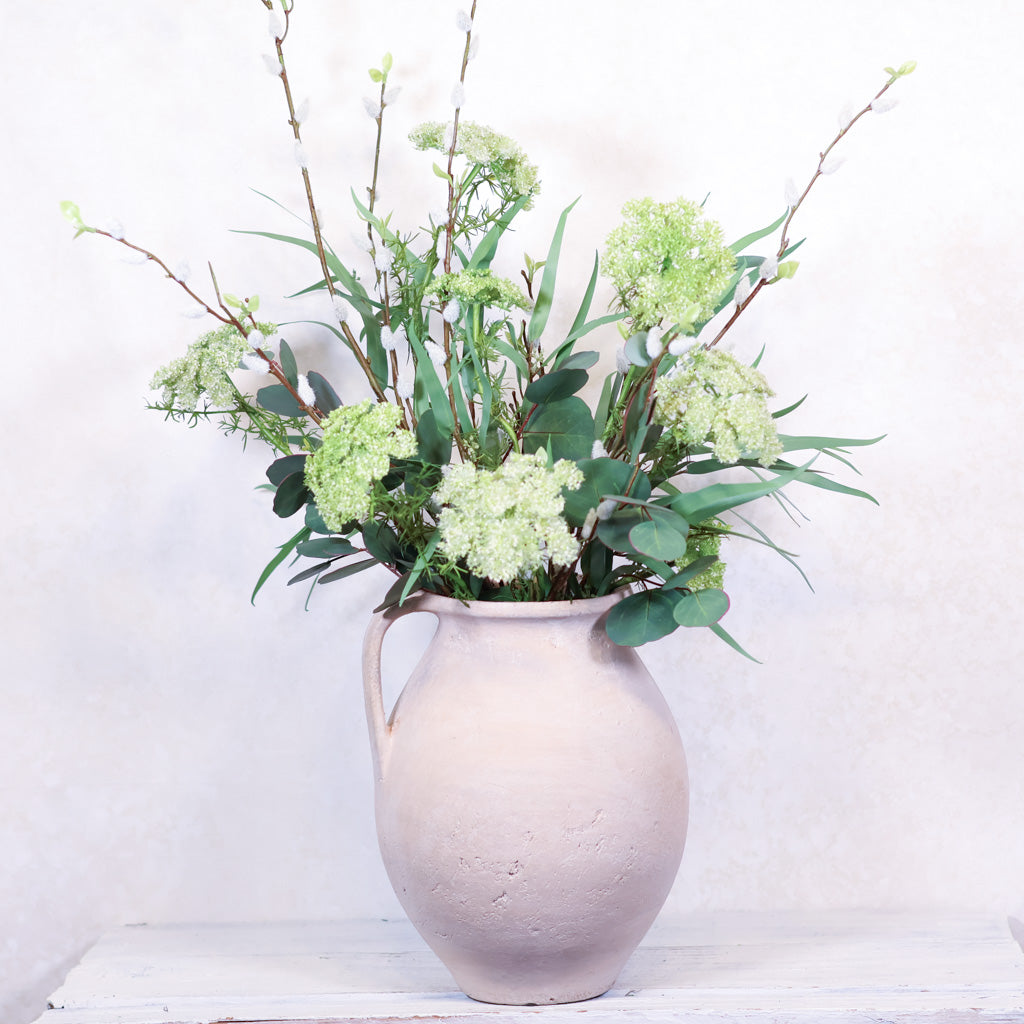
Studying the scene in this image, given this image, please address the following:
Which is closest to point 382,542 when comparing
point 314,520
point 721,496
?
point 314,520

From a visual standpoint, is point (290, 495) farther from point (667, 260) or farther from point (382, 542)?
point (667, 260)

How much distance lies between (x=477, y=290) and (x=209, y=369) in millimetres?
243

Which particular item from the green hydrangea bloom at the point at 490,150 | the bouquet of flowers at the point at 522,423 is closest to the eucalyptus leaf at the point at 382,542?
the bouquet of flowers at the point at 522,423

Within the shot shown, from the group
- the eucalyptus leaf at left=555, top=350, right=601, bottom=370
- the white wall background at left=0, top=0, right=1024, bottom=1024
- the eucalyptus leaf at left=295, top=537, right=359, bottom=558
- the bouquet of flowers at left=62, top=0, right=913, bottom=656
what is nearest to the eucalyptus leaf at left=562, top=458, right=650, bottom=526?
the bouquet of flowers at left=62, top=0, right=913, bottom=656

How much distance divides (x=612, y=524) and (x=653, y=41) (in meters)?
0.60

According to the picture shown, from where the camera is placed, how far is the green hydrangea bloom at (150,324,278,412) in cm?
83

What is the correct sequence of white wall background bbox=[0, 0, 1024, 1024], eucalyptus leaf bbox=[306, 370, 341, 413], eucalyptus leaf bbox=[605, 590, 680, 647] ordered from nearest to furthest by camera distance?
eucalyptus leaf bbox=[605, 590, 680, 647] < eucalyptus leaf bbox=[306, 370, 341, 413] < white wall background bbox=[0, 0, 1024, 1024]

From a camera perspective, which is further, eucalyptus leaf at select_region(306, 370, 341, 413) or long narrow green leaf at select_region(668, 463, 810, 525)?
eucalyptus leaf at select_region(306, 370, 341, 413)

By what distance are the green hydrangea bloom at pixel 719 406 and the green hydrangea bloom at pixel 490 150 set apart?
0.25 m

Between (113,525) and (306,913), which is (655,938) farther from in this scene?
(113,525)

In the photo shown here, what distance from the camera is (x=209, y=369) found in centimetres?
84

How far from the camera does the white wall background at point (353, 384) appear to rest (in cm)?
105

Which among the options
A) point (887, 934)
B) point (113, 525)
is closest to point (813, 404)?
point (887, 934)

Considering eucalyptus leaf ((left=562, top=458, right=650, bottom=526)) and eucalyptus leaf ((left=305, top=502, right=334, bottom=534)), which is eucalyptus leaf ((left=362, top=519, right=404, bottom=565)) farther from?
eucalyptus leaf ((left=562, top=458, right=650, bottom=526))
